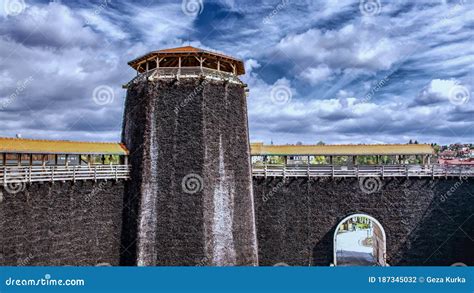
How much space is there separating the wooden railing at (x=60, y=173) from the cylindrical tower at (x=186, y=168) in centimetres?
102

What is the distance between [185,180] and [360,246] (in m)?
17.7

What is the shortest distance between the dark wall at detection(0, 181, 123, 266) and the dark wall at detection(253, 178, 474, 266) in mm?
8302

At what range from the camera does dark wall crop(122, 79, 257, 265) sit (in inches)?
787

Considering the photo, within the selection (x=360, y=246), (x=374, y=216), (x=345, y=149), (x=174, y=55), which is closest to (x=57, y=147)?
(x=174, y=55)

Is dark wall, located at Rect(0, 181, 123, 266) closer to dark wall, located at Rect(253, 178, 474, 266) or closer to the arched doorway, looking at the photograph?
dark wall, located at Rect(253, 178, 474, 266)

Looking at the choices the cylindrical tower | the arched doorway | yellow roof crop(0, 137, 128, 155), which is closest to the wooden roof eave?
the cylindrical tower

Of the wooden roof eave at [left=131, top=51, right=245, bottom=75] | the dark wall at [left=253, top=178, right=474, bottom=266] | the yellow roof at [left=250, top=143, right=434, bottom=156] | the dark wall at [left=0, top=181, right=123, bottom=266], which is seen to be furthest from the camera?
the yellow roof at [left=250, top=143, right=434, bottom=156]

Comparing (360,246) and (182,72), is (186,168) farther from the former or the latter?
(360,246)

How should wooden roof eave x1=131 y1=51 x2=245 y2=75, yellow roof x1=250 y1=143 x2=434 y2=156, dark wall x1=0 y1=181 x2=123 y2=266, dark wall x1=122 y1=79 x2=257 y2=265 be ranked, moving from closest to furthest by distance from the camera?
dark wall x1=0 y1=181 x2=123 y2=266, dark wall x1=122 y1=79 x2=257 y2=265, wooden roof eave x1=131 y1=51 x2=245 y2=75, yellow roof x1=250 y1=143 x2=434 y2=156

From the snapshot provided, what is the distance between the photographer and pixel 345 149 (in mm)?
24625

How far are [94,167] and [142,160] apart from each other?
2.50 metres

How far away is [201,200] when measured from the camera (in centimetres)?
2017

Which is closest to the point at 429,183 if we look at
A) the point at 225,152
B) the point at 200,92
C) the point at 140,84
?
the point at 225,152

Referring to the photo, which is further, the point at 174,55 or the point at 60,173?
the point at 174,55
